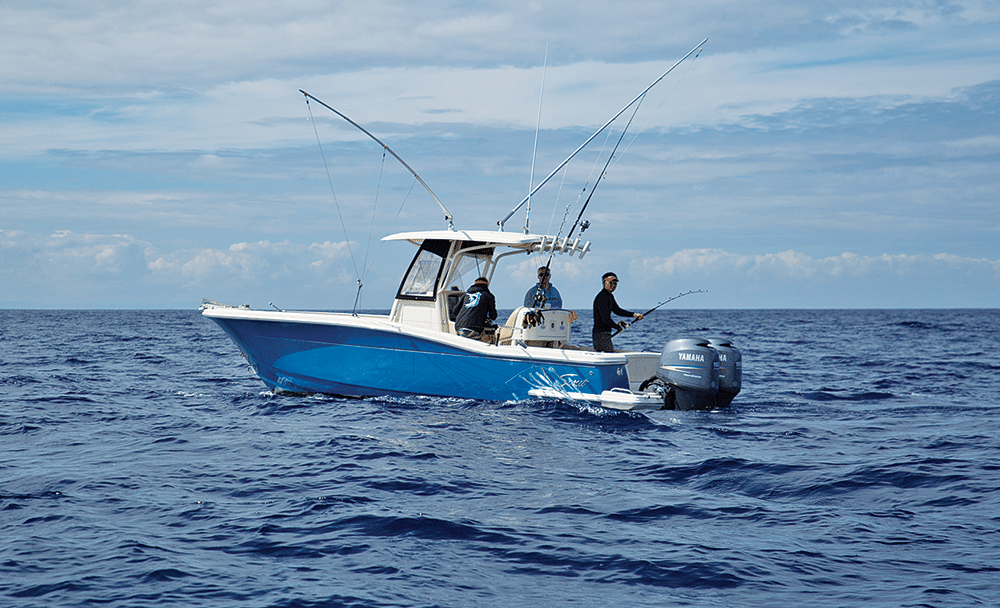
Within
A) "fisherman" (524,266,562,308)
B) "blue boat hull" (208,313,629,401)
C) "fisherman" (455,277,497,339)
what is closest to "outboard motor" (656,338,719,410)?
"blue boat hull" (208,313,629,401)

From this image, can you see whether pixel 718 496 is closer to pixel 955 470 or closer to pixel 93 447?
pixel 955 470

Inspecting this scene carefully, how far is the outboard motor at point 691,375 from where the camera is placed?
1038cm

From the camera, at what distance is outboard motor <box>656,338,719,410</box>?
1038cm

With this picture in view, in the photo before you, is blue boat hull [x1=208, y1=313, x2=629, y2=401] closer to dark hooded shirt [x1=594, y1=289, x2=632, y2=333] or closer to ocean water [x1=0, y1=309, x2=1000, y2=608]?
ocean water [x1=0, y1=309, x2=1000, y2=608]

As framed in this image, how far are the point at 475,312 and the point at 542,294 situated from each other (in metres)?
0.98

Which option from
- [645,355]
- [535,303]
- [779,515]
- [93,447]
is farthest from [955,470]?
[93,447]

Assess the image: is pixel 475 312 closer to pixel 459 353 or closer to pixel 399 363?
pixel 459 353

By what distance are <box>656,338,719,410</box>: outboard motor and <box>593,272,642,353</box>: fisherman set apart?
110 cm

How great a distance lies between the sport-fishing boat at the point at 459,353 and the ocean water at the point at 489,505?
29cm

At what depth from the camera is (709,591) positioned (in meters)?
4.70

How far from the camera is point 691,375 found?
34.1 ft

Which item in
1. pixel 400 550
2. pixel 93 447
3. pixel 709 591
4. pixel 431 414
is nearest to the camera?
pixel 709 591

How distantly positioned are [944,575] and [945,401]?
966 centimetres

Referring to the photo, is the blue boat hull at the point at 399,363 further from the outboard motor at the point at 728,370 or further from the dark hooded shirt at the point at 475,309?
the outboard motor at the point at 728,370
